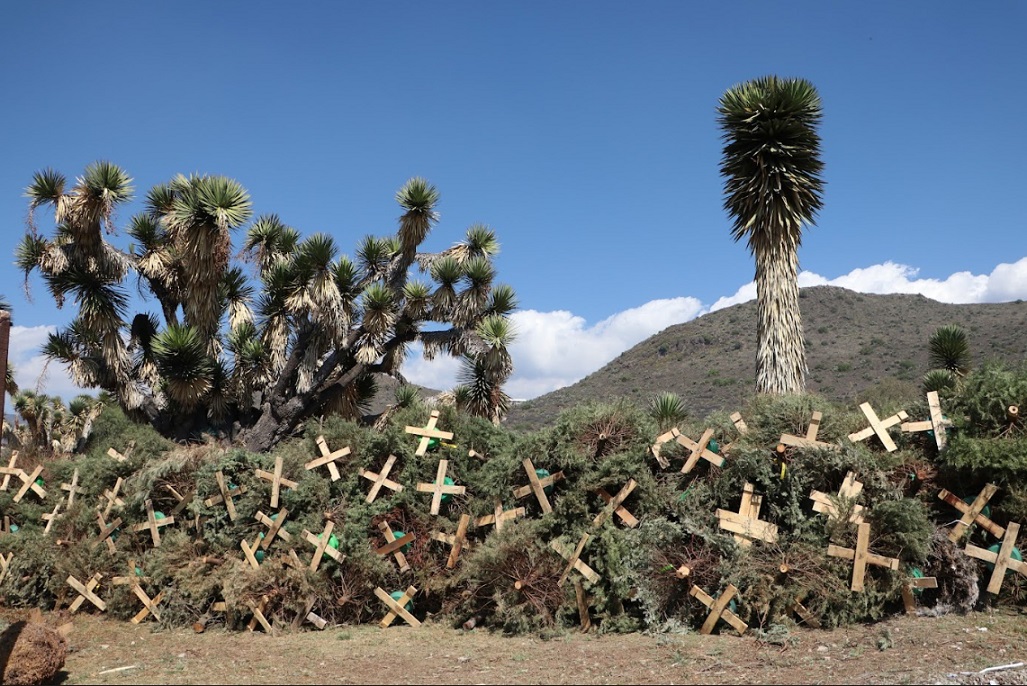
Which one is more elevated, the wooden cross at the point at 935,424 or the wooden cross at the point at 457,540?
the wooden cross at the point at 935,424

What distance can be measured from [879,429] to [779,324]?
13.5 feet

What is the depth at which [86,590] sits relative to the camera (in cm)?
988

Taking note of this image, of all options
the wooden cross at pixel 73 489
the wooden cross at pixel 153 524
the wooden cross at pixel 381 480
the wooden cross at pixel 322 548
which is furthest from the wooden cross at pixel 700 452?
the wooden cross at pixel 73 489

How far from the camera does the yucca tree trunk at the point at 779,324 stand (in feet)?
39.2

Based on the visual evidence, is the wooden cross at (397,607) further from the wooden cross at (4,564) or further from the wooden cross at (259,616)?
the wooden cross at (4,564)

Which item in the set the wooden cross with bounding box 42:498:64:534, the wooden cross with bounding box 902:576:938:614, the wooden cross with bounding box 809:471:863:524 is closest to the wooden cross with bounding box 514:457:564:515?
Answer: the wooden cross with bounding box 809:471:863:524

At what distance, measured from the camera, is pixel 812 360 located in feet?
138

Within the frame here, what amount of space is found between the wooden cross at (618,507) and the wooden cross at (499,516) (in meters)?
0.95

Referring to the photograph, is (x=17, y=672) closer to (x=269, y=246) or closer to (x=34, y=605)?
(x=34, y=605)

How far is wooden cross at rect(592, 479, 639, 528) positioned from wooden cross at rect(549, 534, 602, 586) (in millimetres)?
256

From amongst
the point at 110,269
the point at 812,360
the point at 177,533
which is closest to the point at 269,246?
the point at 110,269

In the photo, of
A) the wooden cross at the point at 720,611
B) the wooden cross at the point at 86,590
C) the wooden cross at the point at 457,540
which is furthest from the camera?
the wooden cross at the point at 86,590

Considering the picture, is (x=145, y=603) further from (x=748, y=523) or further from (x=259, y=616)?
(x=748, y=523)

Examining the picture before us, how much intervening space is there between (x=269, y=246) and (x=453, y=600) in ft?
38.5
